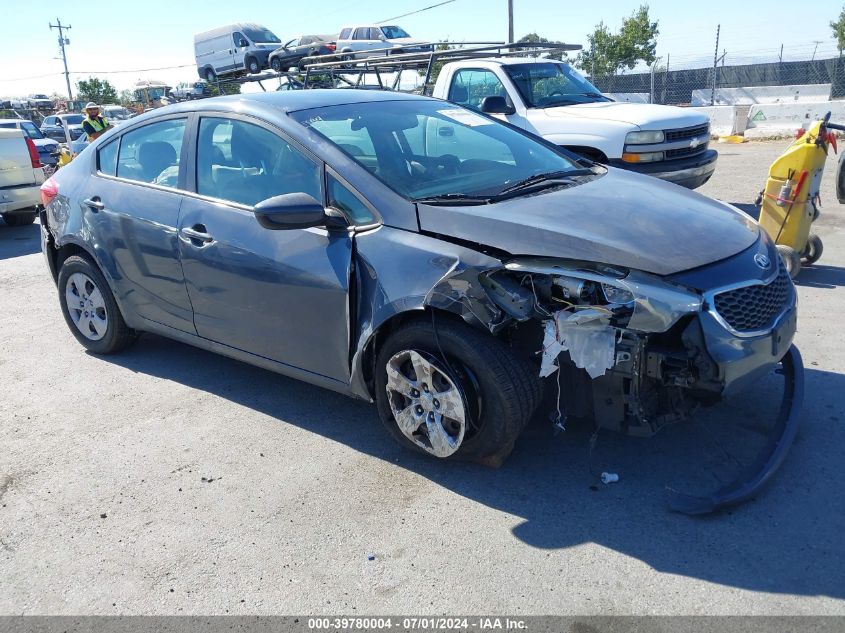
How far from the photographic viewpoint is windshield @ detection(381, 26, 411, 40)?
70.4 feet

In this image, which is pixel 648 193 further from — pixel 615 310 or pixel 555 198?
pixel 615 310

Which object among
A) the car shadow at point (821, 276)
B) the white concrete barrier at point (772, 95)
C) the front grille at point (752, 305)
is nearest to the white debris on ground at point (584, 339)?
the front grille at point (752, 305)

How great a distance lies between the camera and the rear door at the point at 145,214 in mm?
4387

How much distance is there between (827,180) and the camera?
11133mm

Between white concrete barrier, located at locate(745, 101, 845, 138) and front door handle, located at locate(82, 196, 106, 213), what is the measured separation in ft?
62.5

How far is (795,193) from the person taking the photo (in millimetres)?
6250

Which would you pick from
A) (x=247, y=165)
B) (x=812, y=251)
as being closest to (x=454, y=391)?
(x=247, y=165)

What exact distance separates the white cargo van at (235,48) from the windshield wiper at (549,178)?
21.7 metres

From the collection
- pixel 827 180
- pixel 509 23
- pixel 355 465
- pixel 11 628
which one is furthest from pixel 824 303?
pixel 509 23

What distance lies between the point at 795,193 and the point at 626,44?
44.4 metres

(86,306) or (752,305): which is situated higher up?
(752,305)

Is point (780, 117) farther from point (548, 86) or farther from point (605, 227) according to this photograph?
point (605, 227)

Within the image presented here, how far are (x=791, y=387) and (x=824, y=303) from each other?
2450 mm

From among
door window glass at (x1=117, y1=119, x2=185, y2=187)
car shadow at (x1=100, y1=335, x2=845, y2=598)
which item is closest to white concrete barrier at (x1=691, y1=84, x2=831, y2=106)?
car shadow at (x1=100, y1=335, x2=845, y2=598)
